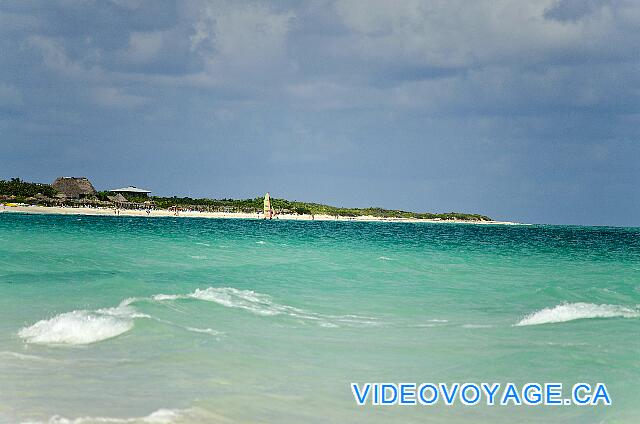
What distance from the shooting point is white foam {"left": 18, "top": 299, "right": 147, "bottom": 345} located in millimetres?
12844

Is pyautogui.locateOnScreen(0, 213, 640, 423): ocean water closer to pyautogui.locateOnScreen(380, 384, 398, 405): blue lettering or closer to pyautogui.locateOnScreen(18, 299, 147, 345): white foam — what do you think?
pyautogui.locateOnScreen(18, 299, 147, 345): white foam

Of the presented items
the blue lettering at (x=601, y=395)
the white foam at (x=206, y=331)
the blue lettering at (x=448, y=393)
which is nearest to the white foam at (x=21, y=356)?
the white foam at (x=206, y=331)

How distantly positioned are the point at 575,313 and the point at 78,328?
13003 millimetres

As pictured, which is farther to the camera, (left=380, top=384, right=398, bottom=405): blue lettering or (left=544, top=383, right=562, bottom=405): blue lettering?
(left=544, top=383, right=562, bottom=405): blue lettering

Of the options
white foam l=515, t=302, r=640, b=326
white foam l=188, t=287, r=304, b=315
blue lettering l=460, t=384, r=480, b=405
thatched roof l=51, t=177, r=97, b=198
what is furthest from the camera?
thatched roof l=51, t=177, r=97, b=198

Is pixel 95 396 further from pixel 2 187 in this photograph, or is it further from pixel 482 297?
pixel 2 187

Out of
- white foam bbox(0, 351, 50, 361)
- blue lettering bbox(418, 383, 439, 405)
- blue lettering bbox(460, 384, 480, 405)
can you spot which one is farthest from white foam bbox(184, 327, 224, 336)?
blue lettering bbox(460, 384, 480, 405)

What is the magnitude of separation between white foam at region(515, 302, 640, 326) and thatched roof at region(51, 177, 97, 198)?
145m

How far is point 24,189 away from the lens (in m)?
153

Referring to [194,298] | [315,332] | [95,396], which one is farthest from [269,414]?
[194,298]

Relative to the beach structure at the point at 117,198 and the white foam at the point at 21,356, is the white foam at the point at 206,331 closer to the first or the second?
the white foam at the point at 21,356

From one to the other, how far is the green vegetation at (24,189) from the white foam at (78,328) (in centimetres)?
14397

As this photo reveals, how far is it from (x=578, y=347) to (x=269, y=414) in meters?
7.78

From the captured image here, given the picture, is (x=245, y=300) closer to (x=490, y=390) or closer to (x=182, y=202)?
(x=490, y=390)
